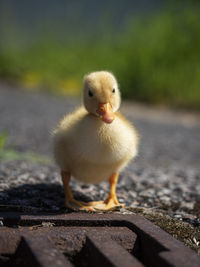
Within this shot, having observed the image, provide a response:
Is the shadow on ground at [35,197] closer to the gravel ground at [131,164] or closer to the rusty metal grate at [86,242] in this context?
the gravel ground at [131,164]

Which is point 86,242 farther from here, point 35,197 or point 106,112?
point 35,197

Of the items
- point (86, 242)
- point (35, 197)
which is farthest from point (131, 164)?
point (86, 242)

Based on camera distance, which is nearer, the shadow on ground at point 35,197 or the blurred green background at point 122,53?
the shadow on ground at point 35,197

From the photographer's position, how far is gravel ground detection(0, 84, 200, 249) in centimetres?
340

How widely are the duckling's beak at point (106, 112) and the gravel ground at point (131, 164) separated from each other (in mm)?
735

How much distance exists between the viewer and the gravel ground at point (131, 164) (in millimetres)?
3396

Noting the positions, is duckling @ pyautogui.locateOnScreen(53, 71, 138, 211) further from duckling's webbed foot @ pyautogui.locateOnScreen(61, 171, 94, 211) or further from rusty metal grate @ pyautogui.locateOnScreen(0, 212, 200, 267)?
rusty metal grate @ pyautogui.locateOnScreen(0, 212, 200, 267)

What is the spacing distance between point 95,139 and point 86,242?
745 mm

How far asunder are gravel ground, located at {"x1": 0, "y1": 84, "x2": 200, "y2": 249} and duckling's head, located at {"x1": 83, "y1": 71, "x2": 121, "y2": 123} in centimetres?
74

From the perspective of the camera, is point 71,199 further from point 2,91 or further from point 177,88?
point 2,91

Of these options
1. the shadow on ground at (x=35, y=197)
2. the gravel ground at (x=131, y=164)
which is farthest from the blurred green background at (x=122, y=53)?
the shadow on ground at (x=35, y=197)

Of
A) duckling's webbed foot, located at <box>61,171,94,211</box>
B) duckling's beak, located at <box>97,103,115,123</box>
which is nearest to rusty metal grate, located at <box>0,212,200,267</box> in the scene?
duckling's webbed foot, located at <box>61,171,94,211</box>

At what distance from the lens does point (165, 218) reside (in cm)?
298

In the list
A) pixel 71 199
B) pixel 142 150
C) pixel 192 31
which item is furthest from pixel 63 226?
pixel 192 31
